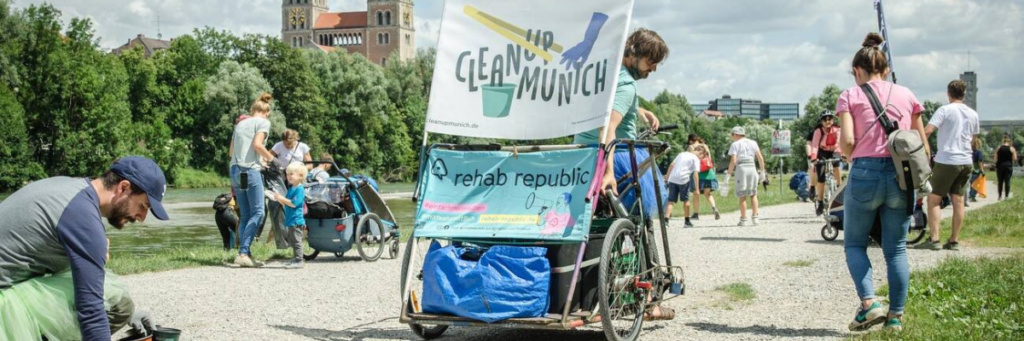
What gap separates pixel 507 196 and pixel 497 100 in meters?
0.73

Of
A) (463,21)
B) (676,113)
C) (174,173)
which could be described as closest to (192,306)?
(463,21)

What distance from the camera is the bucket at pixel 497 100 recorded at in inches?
273

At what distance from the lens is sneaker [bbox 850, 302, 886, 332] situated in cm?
664

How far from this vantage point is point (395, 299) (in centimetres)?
895

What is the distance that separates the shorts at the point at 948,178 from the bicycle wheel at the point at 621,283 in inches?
154

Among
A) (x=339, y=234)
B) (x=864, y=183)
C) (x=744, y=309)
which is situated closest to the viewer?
(x=864, y=183)

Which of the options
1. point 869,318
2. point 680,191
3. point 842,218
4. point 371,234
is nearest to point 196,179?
point 680,191

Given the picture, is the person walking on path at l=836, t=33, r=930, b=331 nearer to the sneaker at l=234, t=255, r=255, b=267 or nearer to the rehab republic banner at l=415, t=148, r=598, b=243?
the rehab republic banner at l=415, t=148, r=598, b=243

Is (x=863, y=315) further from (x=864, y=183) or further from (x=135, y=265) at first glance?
(x=135, y=265)

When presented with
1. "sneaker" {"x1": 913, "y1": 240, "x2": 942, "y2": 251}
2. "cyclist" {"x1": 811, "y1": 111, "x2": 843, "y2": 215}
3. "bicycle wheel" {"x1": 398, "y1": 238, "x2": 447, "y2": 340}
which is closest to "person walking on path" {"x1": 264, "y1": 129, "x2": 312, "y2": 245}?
→ "bicycle wheel" {"x1": 398, "y1": 238, "x2": 447, "y2": 340}

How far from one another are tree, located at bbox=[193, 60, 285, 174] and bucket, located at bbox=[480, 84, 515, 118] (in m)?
64.0

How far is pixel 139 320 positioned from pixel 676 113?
480 feet

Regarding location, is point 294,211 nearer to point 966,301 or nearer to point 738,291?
point 738,291

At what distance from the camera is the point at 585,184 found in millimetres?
6402
